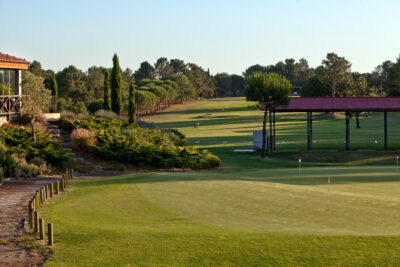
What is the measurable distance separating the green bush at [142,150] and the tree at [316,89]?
2824 inches

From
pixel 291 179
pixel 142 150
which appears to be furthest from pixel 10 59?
pixel 291 179

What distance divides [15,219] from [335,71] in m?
91.2

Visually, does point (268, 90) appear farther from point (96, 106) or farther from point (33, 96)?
point (96, 106)

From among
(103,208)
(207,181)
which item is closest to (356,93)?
(207,181)

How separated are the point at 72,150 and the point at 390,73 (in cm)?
8750

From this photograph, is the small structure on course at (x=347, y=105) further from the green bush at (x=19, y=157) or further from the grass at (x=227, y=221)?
the green bush at (x=19, y=157)

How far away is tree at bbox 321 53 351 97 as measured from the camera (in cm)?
9912

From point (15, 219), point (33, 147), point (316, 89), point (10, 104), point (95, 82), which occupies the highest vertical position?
point (95, 82)

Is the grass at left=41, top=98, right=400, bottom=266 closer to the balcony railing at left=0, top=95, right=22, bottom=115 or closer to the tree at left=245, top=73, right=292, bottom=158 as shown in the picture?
the balcony railing at left=0, top=95, right=22, bottom=115

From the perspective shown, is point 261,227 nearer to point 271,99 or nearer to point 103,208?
point 103,208

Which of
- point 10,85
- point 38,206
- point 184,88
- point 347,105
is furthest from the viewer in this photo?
point 184,88

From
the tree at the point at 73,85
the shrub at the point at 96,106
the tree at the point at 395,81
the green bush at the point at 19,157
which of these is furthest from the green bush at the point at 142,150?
the tree at the point at 395,81

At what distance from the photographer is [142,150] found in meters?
33.2

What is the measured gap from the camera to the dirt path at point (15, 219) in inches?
439
